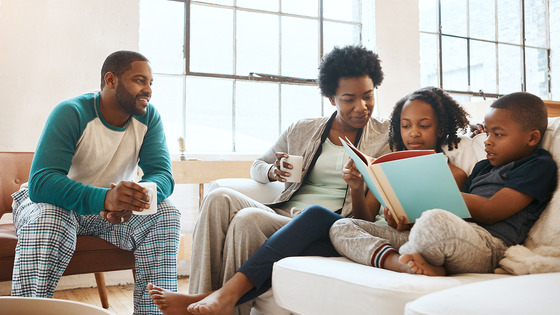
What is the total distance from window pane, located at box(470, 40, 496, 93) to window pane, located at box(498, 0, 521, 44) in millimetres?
223

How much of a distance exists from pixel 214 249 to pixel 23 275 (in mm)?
632

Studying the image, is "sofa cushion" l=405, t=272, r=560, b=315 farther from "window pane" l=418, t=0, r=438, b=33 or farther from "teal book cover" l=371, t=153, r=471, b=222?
"window pane" l=418, t=0, r=438, b=33

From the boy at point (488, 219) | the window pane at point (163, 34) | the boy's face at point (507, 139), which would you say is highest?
the window pane at point (163, 34)

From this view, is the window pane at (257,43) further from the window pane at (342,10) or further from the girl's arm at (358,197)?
the girl's arm at (358,197)

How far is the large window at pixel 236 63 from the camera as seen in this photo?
327cm

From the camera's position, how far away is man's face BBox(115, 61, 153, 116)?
1.92m

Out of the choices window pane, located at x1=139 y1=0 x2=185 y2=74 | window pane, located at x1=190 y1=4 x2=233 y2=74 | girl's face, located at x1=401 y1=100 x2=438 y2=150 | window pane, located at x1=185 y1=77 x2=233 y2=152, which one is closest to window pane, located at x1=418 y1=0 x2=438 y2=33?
window pane, located at x1=190 y1=4 x2=233 y2=74

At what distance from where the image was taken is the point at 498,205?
130 centimetres

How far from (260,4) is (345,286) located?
282 centimetres

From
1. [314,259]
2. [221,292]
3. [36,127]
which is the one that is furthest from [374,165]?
[36,127]

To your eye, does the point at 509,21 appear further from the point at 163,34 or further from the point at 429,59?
the point at 163,34

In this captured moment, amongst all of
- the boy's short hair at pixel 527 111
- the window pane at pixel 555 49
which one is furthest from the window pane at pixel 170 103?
the window pane at pixel 555 49

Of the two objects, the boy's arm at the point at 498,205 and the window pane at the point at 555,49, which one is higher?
the window pane at the point at 555,49

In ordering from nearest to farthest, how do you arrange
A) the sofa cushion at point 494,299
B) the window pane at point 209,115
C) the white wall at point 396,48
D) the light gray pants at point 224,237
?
the sofa cushion at point 494,299 → the light gray pants at point 224,237 → the window pane at point 209,115 → the white wall at point 396,48
